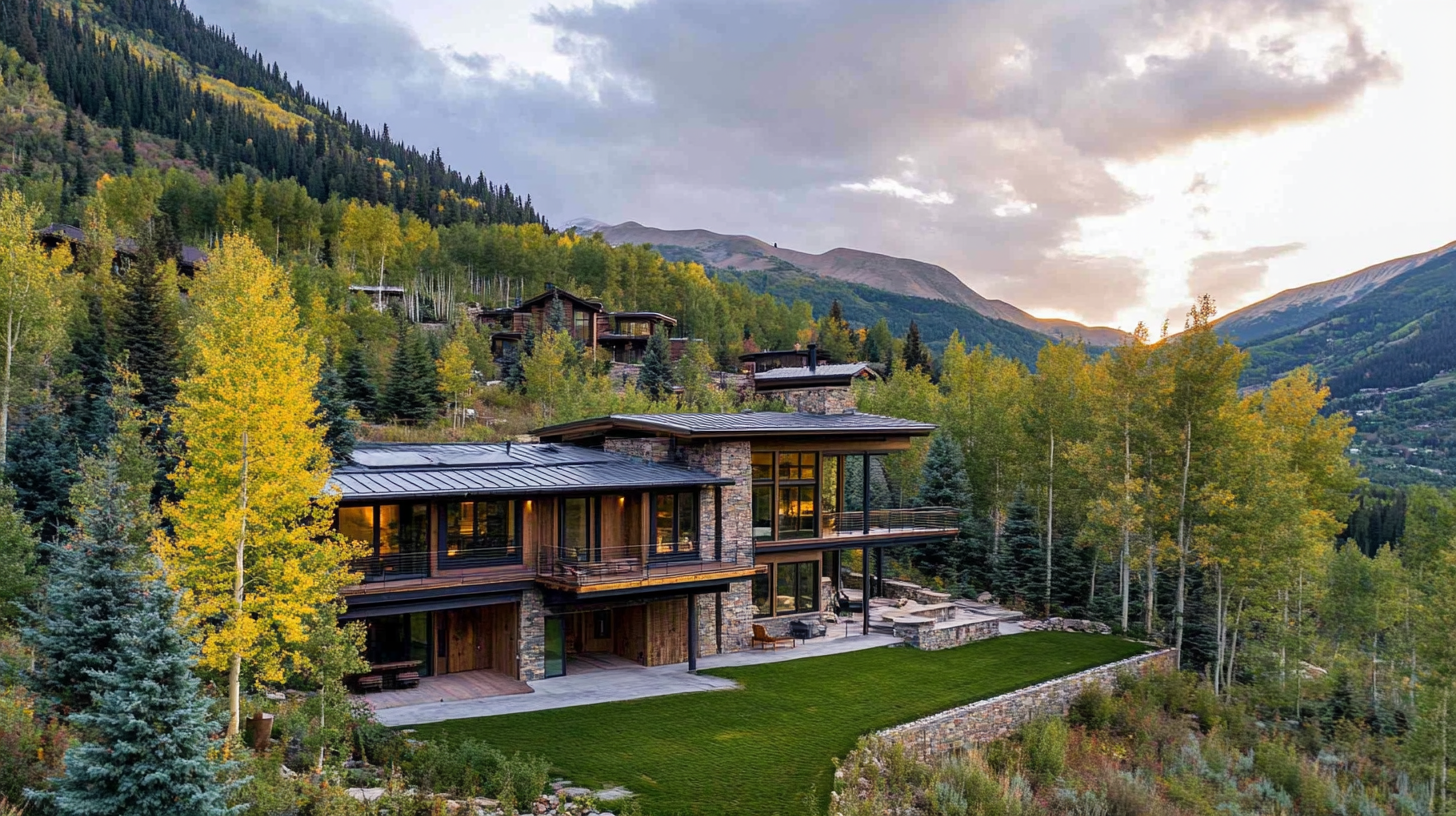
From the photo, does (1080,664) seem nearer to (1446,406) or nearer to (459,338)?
(459,338)

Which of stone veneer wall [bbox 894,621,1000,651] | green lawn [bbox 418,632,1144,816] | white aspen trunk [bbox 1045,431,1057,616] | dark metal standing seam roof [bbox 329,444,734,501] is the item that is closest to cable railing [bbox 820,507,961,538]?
stone veneer wall [bbox 894,621,1000,651]

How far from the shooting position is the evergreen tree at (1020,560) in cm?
3133

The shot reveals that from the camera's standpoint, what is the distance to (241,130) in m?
112

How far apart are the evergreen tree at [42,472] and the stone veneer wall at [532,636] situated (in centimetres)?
1329

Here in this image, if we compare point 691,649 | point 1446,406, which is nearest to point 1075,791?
point 691,649

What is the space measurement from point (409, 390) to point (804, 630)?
26186 mm

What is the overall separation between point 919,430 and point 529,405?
2896 cm

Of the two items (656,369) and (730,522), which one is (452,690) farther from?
(656,369)

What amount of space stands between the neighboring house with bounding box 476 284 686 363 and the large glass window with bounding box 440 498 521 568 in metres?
35.0

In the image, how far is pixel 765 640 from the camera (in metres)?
23.1

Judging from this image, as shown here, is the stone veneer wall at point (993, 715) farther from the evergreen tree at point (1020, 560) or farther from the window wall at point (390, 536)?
the window wall at point (390, 536)

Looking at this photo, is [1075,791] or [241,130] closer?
[1075,791]

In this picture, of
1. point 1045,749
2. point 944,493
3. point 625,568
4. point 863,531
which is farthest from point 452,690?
point 944,493

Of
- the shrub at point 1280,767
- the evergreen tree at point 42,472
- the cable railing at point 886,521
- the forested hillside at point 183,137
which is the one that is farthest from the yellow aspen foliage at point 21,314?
the forested hillside at point 183,137
